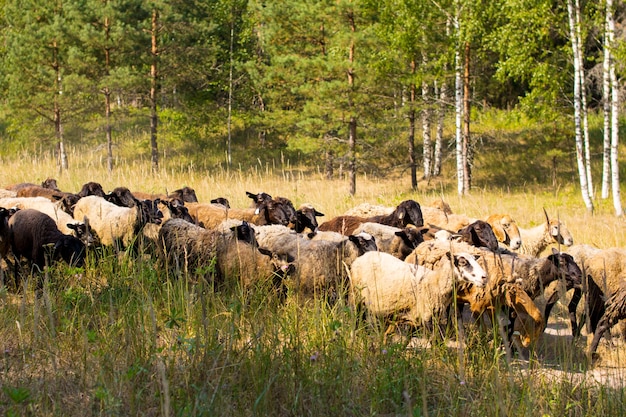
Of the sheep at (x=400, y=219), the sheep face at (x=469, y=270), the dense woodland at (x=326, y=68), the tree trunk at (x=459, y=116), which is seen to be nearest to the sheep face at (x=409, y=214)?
the sheep at (x=400, y=219)

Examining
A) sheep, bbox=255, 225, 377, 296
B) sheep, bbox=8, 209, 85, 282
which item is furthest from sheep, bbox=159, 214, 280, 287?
sheep, bbox=8, 209, 85, 282

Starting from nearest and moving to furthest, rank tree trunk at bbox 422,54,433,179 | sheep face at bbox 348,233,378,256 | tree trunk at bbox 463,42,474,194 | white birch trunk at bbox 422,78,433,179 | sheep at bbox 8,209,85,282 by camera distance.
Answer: sheep at bbox 8,209,85,282 < sheep face at bbox 348,233,378,256 < tree trunk at bbox 463,42,474,194 < tree trunk at bbox 422,54,433,179 < white birch trunk at bbox 422,78,433,179

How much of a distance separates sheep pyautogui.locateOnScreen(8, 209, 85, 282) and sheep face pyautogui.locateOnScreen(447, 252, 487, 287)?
4.34 m

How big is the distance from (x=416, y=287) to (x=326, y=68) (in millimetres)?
19478

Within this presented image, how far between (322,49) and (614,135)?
1260 centimetres

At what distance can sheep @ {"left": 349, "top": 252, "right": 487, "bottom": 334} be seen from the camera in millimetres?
7207

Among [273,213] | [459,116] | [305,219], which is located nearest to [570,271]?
[305,219]

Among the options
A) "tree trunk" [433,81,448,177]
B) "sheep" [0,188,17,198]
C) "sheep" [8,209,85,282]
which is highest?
"tree trunk" [433,81,448,177]

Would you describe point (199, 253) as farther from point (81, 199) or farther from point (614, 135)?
point (614, 135)

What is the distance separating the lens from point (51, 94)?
30609mm

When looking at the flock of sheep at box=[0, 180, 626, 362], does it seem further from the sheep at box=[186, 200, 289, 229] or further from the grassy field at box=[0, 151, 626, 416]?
the grassy field at box=[0, 151, 626, 416]

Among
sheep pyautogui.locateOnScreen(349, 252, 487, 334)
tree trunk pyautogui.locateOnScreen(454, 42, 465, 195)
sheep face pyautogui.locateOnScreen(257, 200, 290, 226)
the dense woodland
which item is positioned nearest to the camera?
sheep pyautogui.locateOnScreen(349, 252, 487, 334)

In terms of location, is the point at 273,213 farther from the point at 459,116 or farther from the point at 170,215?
the point at 459,116

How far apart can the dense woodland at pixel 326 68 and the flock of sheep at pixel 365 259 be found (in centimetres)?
1157
